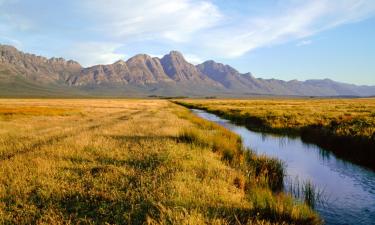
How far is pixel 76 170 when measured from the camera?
1145 centimetres

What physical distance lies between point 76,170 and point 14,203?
3.06m

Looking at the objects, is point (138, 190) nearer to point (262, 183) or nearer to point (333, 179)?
point (262, 183)

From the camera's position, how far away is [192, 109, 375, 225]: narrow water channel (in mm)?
10367

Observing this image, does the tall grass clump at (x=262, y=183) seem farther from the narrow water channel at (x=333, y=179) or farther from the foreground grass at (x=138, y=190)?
the narrow water channel at (x=333, y=179)

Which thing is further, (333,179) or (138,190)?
(333,179)

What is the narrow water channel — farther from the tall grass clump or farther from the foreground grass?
the foreground grass

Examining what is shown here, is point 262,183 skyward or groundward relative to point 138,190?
groundward

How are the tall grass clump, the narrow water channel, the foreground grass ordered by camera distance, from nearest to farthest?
the foreground grass < the tall grass clump < the narrow water channel

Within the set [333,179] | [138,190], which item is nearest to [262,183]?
[138,190]

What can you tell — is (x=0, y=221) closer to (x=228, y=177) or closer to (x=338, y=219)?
(x=228, y=177)

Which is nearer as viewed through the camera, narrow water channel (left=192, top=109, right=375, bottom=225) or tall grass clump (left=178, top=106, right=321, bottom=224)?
tall grass clump (left=178, top=106, right=321, bottom=224)

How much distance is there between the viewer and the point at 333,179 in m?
14.9

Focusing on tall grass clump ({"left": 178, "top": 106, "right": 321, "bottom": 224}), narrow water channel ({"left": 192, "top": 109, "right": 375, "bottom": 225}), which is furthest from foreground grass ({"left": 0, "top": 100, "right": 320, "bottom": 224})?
narrow water channel ({"left": 192, "top": 109, "right": 375, "bottom": 225})

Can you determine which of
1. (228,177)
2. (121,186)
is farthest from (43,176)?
(228,177)
